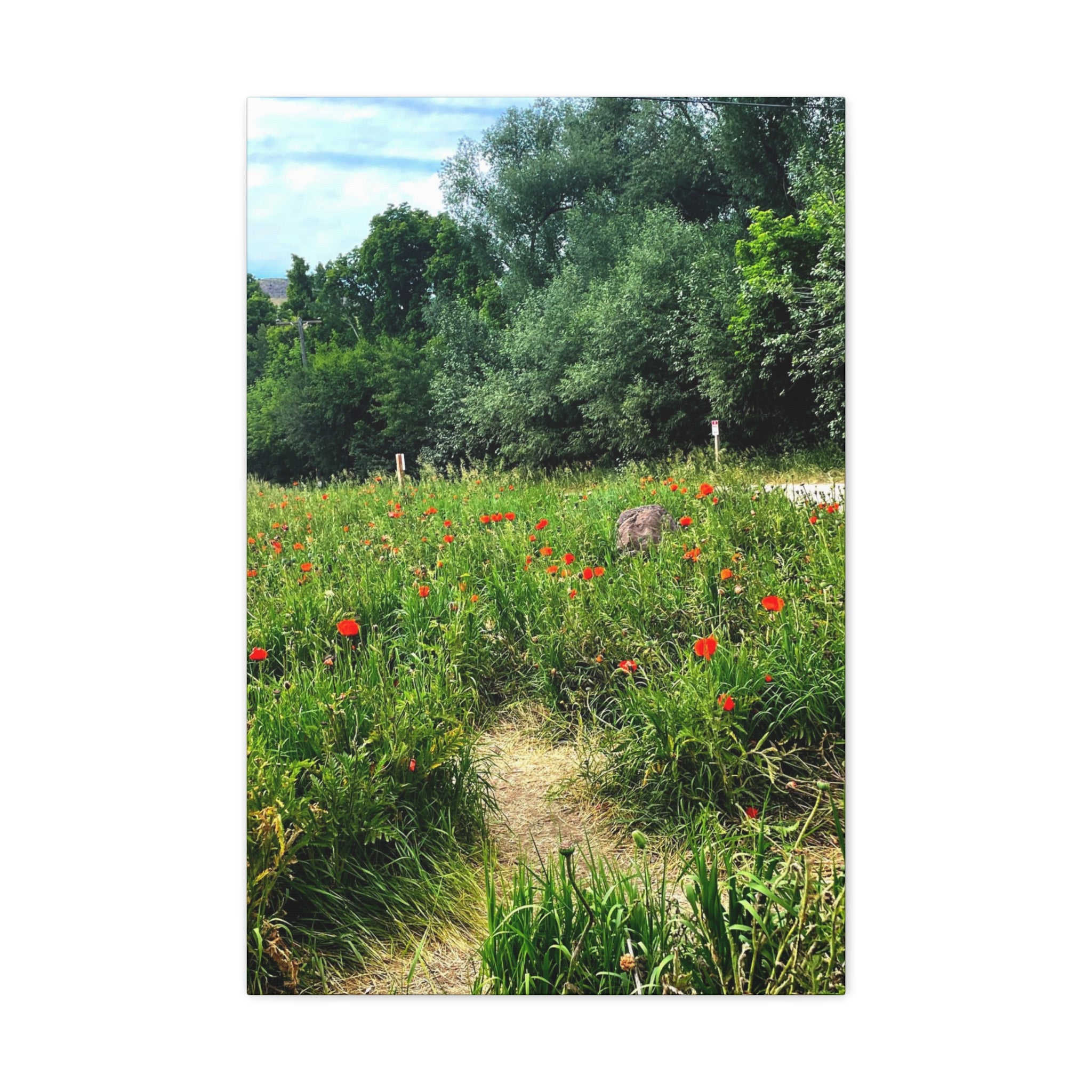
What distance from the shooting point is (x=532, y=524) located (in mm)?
3377

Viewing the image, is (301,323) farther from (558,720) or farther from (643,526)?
(558,720)

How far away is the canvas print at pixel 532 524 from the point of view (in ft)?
8.69

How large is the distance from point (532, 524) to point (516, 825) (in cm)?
105

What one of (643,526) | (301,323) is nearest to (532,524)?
(643,526)

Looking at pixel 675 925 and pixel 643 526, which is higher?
pixel 643 526

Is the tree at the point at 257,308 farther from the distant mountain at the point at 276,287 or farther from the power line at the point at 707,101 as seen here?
the power line at the point at 707,101

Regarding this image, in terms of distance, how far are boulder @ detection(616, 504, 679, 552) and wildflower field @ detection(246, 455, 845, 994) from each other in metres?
0.04

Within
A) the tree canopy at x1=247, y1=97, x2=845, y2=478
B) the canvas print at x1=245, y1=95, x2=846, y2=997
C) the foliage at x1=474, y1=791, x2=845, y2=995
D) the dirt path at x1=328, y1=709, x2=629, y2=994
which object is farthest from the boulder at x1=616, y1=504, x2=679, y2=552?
the foliage at x1=474, y1=791, x2=845, y2=995

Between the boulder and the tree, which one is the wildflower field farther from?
the tree

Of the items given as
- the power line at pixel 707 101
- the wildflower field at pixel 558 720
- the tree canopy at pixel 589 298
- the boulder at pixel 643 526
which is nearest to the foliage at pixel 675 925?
the wildflower field at pixel 558 720

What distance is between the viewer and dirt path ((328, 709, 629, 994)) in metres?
2.62
